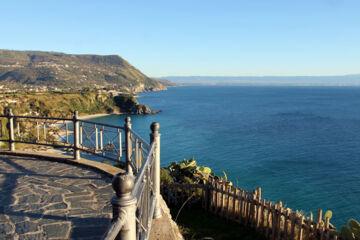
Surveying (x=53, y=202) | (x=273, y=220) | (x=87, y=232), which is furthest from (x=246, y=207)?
(x=87, y=232)

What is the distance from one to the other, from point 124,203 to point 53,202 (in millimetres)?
3869

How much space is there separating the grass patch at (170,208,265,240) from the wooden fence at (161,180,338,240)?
190 millimetres

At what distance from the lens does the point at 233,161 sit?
1323 inches

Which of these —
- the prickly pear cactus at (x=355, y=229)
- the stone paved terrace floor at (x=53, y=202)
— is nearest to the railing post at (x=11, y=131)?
the stone paved terrace floor at (x=53, y=202)

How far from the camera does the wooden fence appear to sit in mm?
6990

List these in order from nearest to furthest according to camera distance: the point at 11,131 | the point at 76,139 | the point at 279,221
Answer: the point at 76,139 < the point at 279,221 < the point at 11,131

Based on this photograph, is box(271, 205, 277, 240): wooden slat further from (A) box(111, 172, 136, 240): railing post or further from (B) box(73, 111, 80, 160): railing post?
(A) box(111, 172, 136, 240): railing post

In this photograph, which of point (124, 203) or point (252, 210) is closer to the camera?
point (124, 203)

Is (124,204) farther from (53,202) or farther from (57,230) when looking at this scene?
(53,202)

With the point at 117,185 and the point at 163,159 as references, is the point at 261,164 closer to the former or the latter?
the point at 163,159

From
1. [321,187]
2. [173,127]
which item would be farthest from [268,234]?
[173,127]

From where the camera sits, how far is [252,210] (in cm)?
870

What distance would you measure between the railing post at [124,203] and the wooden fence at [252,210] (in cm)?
639

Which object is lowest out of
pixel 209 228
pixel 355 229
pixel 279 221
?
pixel 209 228
